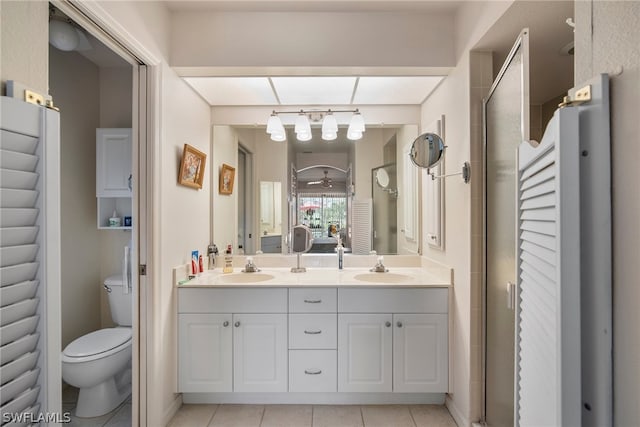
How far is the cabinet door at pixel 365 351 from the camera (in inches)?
76.3

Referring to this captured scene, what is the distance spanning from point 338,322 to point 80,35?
2.42m

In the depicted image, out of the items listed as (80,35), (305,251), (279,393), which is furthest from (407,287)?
(80,35)

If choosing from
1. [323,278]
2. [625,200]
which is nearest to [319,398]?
[323,278]

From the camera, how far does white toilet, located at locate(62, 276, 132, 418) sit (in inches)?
71.1

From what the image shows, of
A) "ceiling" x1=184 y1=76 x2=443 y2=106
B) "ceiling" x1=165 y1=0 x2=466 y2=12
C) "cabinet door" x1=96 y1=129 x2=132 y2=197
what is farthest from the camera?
"cabinet door" x1=96 y1=129 x2=132 y2=197

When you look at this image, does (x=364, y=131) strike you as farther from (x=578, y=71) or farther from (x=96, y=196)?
(x=96, y=196)

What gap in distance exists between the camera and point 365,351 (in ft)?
6.37

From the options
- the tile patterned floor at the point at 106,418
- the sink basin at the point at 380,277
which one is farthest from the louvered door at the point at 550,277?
the tile patterned floor at the point at 106,418

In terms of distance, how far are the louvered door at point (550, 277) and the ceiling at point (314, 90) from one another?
1.41 m

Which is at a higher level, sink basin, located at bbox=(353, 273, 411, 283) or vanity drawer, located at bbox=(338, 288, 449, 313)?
sink basin, located at bbox=(353, 273, 411, 283)

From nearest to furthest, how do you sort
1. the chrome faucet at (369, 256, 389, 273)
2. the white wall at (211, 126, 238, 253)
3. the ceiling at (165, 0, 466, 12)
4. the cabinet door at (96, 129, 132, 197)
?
the ceiling at (165, 0, 466, 12)
the cabinet door at (96, 129, 132, 197)
the chrome faucet at (369, 256, 389, 273)
the white wall at (211, 126, 238, 253)

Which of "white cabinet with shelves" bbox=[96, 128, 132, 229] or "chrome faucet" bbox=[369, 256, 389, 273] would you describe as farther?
"chrome faucet" bbox=[369, 256, 389, 273]

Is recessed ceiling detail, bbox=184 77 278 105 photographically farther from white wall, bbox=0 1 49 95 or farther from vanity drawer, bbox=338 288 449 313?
vanity drawer, bbox=338 288 449 313

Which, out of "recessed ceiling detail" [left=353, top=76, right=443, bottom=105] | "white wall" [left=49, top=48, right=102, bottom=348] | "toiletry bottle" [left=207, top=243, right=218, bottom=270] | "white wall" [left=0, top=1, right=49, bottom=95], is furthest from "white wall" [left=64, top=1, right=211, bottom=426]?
"recessed ceiling detail" [left=353, top=76, right=443, bottom=105]
